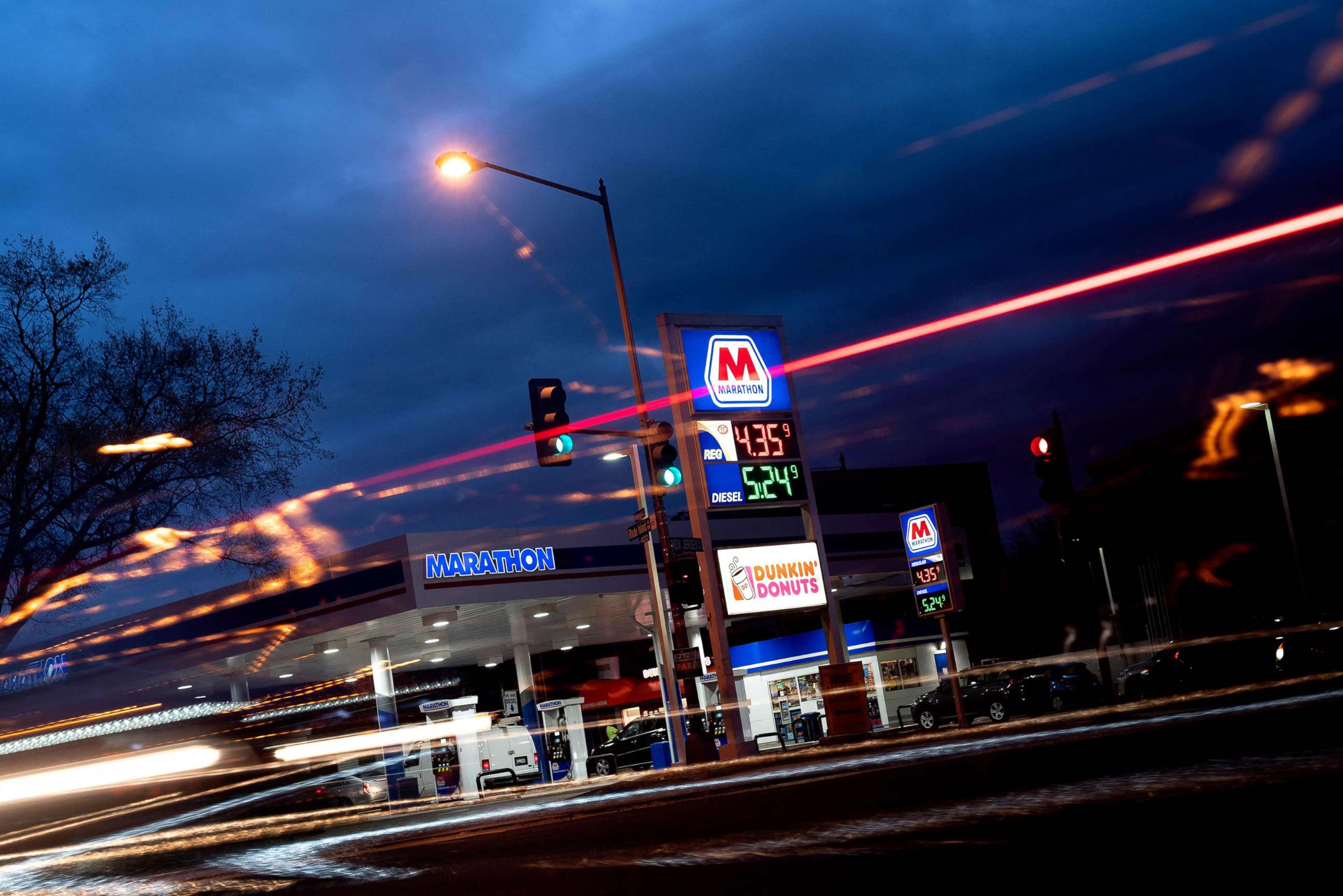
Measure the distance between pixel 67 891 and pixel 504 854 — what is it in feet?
14.5

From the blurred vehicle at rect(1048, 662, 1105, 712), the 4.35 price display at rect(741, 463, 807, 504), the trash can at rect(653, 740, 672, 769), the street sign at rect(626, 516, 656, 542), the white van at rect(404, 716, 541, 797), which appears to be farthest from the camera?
the blurred vehicle at rect(1048, 662, 1105, 712)

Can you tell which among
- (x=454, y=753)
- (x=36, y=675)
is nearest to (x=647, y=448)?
(x=454, y=753)

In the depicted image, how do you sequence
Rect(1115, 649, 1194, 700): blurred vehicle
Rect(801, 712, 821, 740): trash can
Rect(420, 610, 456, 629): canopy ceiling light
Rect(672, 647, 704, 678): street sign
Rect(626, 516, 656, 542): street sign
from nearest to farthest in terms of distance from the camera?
Rect(672, 647, 704, 678): street sign
Rect(626, 516, 656, 542): street sign
Rect(1115, 649, 1194, 700): blurred vehicle
Rect(420, 610, 456, 629): canopy ceiling light
Rect(801, 712, 821, 740): trash can

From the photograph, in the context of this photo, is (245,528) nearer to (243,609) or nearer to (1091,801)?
(243,609)

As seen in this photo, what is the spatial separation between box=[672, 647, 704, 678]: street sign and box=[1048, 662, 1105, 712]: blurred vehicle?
601 inches

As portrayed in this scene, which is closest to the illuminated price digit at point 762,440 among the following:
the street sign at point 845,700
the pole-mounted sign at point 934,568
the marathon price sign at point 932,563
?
the pole-mounted sign at point 934,568

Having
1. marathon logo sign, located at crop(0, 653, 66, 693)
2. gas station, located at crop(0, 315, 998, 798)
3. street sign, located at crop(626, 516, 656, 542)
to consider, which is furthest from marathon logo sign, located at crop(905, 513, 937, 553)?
marathon logo sign, located at crop(0, 653, 66, 693)

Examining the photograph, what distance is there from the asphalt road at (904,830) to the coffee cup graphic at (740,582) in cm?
697

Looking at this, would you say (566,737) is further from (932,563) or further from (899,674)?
(899,674)

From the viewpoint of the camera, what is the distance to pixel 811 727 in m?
33.4

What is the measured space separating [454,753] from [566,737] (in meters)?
2.80

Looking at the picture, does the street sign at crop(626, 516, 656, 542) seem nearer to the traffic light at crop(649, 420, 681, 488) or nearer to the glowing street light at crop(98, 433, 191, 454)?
the traffic light at crop(649, 420, 681, 488)

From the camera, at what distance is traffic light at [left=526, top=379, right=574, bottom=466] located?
1602cm

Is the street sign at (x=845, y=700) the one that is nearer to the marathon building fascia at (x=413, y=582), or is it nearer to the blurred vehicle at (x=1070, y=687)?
the marathon building fascia at (x=413, y=582)
